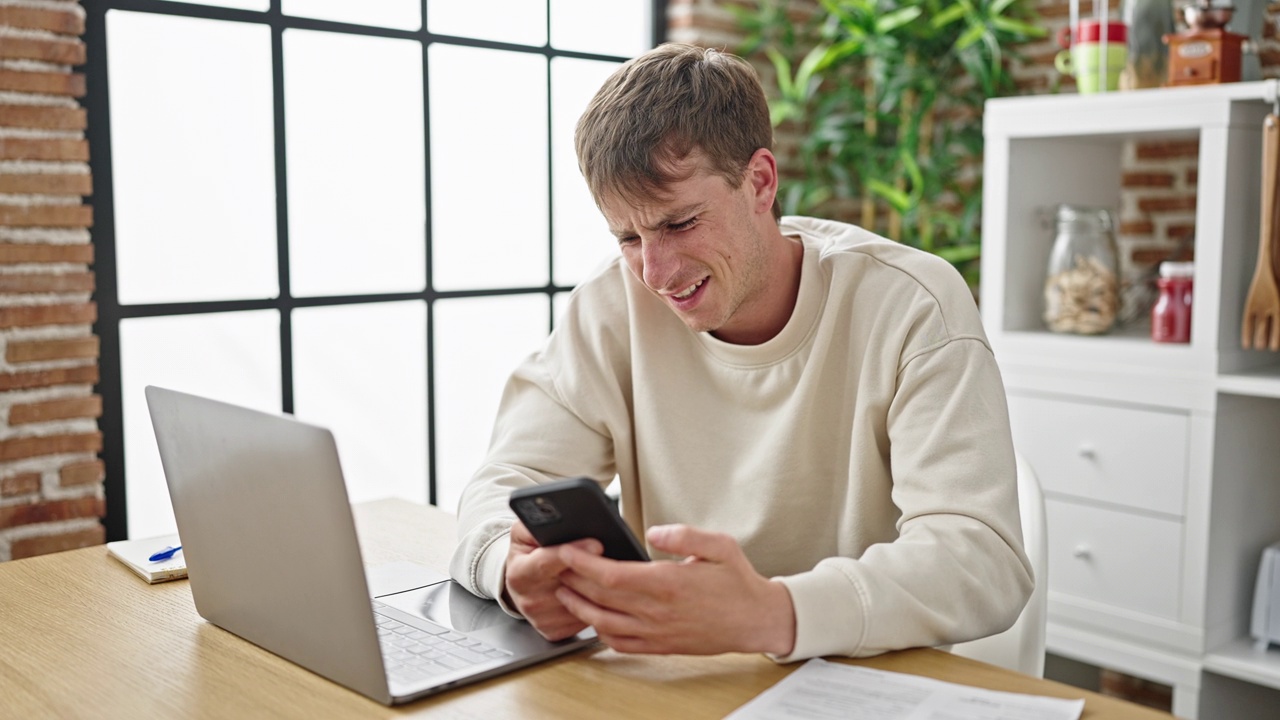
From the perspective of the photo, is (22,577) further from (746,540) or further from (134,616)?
(746,540)

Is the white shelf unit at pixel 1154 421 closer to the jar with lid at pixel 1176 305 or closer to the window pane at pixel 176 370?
the jar with lid at pixel 1176 305

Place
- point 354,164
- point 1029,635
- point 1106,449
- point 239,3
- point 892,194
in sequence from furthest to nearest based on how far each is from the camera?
point 892,194 < point 354,164 < point 239,3 < point 1106,449 < point 1029,635

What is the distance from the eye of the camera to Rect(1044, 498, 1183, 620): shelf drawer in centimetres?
243

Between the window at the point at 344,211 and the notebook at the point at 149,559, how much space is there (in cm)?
95

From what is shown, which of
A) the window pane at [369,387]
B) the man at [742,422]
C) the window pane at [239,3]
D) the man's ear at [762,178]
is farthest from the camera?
the window pane at [369,387]

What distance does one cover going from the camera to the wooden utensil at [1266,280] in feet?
7.32

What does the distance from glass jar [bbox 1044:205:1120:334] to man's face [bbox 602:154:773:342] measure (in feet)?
4.65

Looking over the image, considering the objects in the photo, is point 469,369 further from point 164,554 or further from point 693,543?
point 693,543

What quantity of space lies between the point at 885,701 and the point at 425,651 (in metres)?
0.46

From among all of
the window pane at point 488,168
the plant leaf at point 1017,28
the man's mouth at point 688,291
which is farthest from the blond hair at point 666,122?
the plant leaf at point 1017,28

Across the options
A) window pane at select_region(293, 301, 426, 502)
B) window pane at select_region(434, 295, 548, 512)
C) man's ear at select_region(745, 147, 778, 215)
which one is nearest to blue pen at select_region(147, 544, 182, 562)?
man's ear at select_region(745, 147, 778, 215)

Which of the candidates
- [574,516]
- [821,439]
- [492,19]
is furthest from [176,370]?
[574,516]

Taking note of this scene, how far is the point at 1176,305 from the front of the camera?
2.46 metres

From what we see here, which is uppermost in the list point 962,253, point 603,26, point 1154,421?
point 603,26
